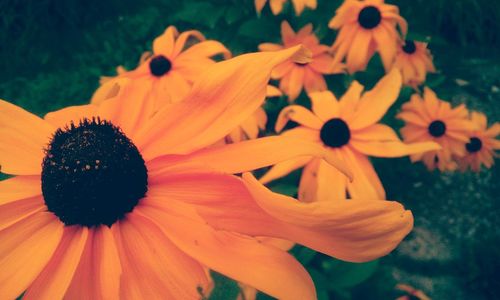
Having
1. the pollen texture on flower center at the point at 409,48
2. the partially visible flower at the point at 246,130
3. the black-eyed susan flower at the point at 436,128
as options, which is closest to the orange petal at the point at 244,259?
the partially visible flower at the point at 246,130

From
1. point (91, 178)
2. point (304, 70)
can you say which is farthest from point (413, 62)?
point (91, 178)

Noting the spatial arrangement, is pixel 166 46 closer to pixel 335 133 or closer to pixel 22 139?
pixel 335 133

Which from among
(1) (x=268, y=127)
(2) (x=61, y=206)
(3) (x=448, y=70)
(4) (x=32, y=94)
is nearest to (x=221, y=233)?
(2) (x=61, y=206)

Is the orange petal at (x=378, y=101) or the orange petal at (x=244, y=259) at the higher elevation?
the orange petal at (x=244, y=259)

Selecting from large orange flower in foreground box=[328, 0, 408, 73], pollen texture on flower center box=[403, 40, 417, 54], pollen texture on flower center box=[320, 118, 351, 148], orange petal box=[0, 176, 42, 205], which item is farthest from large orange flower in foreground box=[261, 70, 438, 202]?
pollen texture on flower center box=[403, 40, 417, 54]

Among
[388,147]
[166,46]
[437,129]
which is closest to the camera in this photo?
[388,147]

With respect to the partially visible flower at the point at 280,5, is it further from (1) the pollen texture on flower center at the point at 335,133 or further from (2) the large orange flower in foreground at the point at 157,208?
(2) the large orange flower in foreground at the point at 157,208
